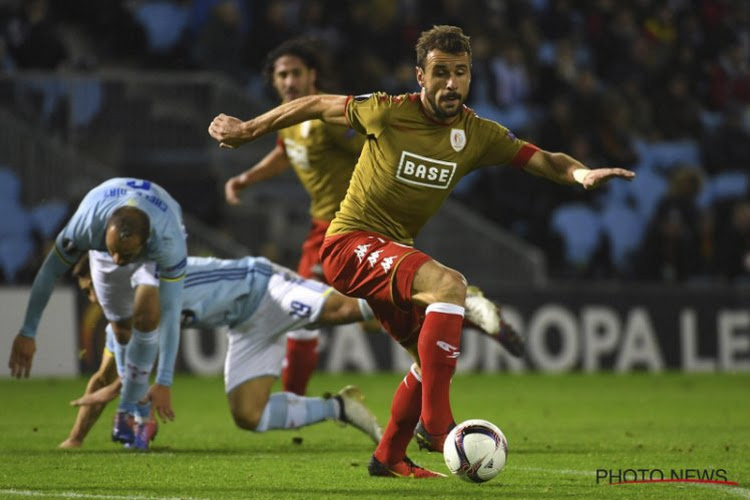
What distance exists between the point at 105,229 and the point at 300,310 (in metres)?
1.38

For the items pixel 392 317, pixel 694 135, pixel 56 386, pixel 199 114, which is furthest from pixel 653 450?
pixel 694 135

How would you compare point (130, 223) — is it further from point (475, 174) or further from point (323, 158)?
point (475, 174)

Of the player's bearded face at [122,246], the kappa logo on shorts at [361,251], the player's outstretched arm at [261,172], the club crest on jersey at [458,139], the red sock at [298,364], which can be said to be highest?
the club crest on jersey at [458,139]

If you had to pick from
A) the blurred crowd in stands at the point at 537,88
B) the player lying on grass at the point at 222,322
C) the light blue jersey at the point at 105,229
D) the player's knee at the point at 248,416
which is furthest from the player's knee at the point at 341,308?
the blurred crowd in stands at the point at 537,88

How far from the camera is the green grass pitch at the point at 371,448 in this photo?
581 cm

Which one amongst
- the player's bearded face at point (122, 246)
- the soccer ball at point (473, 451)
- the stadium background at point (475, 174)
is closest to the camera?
the soccer ball at point (473, 451)

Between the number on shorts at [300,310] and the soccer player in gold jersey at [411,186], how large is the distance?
1462 mm

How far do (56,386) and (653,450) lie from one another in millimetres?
7331

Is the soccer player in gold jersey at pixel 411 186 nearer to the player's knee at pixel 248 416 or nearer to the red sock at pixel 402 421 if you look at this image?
the red sock at pixel 402 421

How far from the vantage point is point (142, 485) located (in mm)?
5941

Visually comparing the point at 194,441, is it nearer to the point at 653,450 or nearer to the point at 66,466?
the point at 66,466

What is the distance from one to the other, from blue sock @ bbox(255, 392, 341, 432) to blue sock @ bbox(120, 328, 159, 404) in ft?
2.41

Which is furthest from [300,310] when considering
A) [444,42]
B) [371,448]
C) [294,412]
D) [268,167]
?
[444,42]

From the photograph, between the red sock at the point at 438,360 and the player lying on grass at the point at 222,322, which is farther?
the player lying on grass at the point at 222,322
